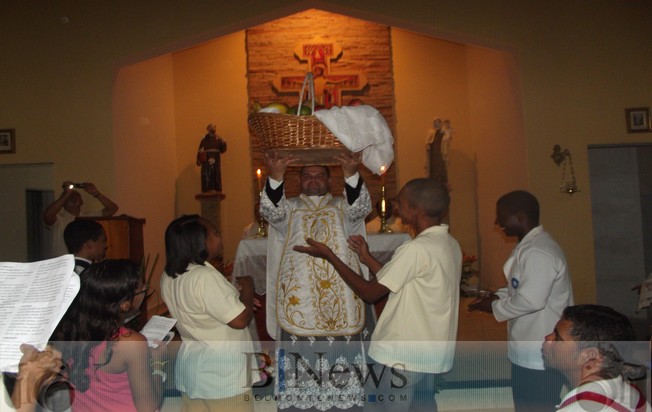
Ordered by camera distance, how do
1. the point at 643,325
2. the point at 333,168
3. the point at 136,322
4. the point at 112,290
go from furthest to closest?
the point at 333,168 < the point at 643,325 < the point at 136,322 < the point at 112,290

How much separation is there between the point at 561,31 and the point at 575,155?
116 cm

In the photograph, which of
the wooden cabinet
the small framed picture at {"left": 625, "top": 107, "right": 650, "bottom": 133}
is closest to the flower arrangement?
the small framed picture at {"left": 625, "top": 107, "right": 650, "bottom": 133}

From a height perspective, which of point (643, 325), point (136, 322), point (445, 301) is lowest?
point (643, 325)

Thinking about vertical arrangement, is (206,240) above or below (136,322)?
above

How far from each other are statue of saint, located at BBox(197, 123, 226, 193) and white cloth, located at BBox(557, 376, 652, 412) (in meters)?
7.07

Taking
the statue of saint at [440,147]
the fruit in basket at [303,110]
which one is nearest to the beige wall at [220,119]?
the statue of saint at [440,147]

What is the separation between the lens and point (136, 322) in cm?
470

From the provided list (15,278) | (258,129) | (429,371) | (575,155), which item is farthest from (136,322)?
(575,155)

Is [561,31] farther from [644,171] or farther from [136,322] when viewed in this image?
[136,322]

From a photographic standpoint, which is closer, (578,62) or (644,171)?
(578,62)

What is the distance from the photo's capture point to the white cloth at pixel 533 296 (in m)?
2.71

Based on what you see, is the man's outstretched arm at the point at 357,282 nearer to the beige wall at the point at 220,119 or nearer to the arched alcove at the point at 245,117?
the arched alcove at the point at 245,117

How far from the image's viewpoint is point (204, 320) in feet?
8.29

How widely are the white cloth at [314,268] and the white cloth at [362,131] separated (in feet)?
1.15
